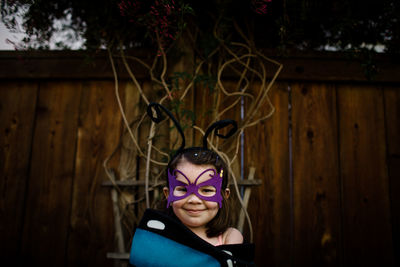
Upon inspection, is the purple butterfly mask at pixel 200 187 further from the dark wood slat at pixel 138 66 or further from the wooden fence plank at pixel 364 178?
the wooden fence plank at pixel 364 178

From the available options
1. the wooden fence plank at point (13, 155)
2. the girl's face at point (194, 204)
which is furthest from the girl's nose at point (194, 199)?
the wooden fence plank at point (13, 155)

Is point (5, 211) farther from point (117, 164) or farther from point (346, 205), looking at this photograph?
→ point (346, 205)

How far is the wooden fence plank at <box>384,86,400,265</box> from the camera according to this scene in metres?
1.85

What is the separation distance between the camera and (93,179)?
1.93 meters

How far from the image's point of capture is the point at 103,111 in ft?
6.65

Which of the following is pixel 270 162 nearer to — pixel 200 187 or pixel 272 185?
pixel 272 185

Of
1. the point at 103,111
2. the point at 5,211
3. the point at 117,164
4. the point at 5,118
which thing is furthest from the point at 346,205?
the point at 5,118

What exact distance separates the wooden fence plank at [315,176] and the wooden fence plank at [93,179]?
1.25 meters

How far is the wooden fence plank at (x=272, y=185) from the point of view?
1.83 meters

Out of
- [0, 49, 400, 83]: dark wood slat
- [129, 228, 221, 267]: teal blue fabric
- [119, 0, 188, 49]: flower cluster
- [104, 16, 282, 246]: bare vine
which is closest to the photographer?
[129, 228, 221, 267]: teal blue fabric

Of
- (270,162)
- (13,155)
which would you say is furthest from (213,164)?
(13,155)

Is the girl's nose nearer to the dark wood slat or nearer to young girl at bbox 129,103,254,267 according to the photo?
young girl at bbox 129,103,254,267

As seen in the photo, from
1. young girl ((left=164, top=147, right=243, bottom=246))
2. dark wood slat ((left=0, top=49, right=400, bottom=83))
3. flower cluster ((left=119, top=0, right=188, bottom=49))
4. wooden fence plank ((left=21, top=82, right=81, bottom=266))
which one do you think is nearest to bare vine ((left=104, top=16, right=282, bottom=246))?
dark wood slat ((left=0, top=49, right=400, bottom=83))

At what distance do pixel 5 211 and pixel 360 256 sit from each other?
2.39 metres
